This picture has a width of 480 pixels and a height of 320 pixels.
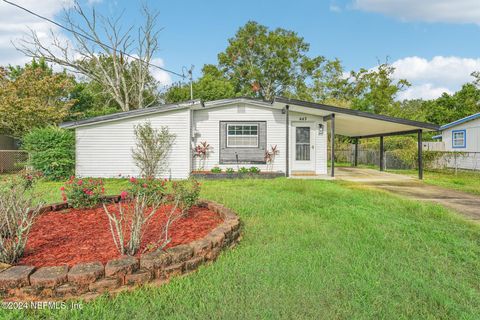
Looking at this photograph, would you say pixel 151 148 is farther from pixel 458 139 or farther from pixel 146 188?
pixel 458 139

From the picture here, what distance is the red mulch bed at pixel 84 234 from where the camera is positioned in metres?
2.74

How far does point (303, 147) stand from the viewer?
11.0m

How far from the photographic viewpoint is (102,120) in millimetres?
10000

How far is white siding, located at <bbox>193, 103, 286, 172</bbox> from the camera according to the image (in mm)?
10750

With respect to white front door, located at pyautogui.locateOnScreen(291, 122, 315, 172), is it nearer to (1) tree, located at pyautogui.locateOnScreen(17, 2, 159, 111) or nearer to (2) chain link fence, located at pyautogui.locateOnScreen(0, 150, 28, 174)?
(2) chain link fence, located at pyautogui.locateOnScreen(0, 150, 28, 174)

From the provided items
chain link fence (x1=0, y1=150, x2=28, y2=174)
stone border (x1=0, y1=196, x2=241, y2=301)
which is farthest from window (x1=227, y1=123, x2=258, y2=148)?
chain link fence (x1=0, y1=150, x2=28, y2=174)

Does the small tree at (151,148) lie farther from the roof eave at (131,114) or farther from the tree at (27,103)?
the tree at (27,103)

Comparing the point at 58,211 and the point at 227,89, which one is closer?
the point at 58,211

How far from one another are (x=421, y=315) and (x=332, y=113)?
865cm

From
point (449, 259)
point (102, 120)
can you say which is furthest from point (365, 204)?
point (102, 120)

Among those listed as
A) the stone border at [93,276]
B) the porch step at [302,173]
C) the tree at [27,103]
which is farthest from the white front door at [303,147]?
the tree at [27,103]

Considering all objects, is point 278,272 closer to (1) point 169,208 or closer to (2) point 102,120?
(1) point 169,208

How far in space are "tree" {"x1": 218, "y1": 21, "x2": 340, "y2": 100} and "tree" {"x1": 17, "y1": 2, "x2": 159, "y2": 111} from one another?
31.0ft

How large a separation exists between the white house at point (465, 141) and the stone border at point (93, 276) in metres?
14.7
